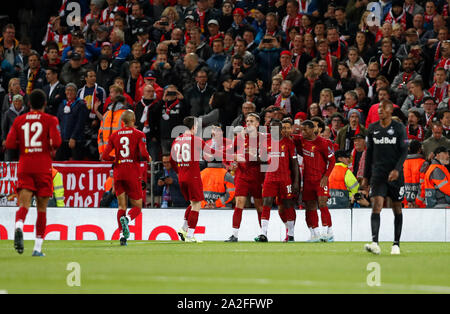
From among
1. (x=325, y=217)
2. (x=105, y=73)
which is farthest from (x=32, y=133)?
(x=105, y=73)

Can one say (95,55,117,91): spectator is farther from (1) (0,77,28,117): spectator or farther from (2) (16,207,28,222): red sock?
(2) (16,207,28,222): red sock

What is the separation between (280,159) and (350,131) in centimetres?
293

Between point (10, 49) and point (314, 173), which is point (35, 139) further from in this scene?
point (10, 49)

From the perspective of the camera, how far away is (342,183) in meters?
18.8

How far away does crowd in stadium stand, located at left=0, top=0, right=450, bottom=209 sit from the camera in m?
19.8

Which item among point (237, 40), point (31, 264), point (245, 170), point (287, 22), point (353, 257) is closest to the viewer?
point (31, 264)

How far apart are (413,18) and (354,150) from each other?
15.2 ft

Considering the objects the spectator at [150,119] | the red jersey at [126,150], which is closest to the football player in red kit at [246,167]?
the red jersey at [126,150]

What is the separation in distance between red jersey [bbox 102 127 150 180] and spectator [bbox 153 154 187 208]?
4148 millimetres

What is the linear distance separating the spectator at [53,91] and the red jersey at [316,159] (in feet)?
27.2

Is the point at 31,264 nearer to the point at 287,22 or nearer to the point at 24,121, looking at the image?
the point at 24,121

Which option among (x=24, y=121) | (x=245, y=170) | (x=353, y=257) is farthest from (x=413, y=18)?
(x=24, y=121)

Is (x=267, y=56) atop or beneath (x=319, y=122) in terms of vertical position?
atop

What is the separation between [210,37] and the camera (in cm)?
2356
